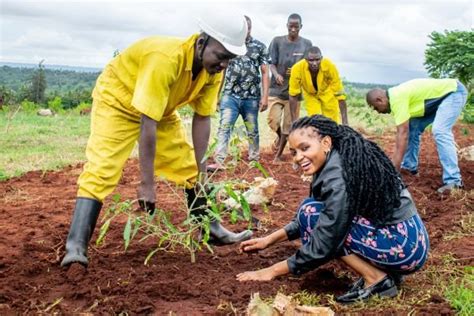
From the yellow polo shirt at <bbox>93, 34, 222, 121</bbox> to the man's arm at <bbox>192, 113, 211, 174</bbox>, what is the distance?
0.51 ft

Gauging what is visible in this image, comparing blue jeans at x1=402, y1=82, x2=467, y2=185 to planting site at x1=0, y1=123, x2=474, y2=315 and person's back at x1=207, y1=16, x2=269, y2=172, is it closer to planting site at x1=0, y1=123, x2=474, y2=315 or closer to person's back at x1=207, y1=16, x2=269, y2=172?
planting site at x1=0, y1=123, x2=474, y2=315

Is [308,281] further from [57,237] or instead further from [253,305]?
[57,237]

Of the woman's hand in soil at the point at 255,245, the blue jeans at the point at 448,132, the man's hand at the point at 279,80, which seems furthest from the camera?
the man's hand at the point at 279,80

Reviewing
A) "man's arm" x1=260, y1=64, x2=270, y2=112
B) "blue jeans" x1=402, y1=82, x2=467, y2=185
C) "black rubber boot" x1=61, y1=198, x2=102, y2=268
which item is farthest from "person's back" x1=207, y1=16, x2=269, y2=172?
"black rubber boot" x1=61, y1=198, x2=102, y2=268

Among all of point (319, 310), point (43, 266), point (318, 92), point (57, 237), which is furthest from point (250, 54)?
point (319, 310)

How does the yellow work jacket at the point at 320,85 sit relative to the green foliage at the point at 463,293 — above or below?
above

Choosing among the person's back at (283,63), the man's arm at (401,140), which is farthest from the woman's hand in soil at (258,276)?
the person's back at (283,63)

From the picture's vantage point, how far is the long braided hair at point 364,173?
10.4ft

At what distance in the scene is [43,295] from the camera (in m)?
3.31

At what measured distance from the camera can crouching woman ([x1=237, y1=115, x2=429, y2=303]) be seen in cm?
316

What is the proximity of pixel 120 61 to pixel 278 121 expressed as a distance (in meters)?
4.85

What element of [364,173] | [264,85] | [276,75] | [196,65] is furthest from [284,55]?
[364,173]

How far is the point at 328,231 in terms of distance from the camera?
3156 mm

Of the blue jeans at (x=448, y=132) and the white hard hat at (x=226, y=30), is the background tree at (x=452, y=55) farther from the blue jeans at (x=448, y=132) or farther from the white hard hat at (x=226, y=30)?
the white hard hat at (x=226, y=30)
